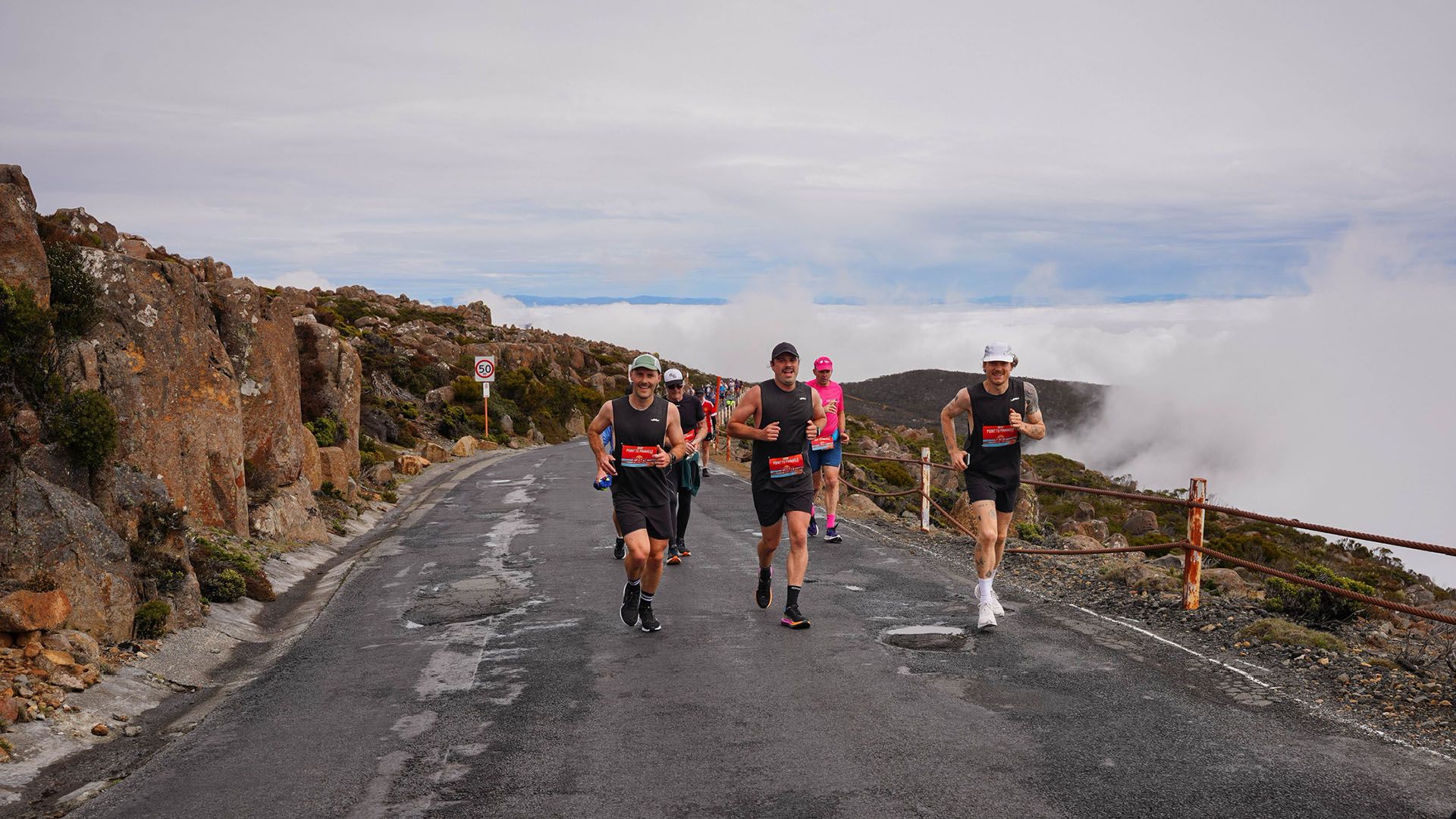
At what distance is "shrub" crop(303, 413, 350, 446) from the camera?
18.9 metres

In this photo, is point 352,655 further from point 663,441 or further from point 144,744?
point 663,441

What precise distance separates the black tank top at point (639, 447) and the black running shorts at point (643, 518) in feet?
0.14

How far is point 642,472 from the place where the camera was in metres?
8.25

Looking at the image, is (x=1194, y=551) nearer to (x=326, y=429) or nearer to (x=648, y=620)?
(x=648, y=620)

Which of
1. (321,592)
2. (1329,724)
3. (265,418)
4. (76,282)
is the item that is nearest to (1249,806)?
(1329,724)

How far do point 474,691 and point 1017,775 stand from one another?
11.2ft

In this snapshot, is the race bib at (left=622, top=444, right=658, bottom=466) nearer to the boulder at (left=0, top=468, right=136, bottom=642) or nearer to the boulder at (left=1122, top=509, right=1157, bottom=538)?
the boulder at (left=0, top=468, right=136, bottom=642)

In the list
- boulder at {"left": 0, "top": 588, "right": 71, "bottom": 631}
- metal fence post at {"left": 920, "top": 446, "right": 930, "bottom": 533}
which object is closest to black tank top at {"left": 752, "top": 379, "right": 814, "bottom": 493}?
boulder at {"left": 0, "top": 588, "right": 71, "bottom": 631}

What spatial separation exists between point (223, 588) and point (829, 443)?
258 inches

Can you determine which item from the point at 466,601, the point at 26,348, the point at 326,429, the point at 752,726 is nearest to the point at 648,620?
the point at 466,601

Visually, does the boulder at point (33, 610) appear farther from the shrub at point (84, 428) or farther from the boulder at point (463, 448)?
the boulder at point (463, 448)

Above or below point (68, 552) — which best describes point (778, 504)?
above

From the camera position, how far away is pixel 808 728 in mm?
5879

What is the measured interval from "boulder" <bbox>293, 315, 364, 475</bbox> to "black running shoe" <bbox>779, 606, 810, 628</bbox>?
42.9ft
